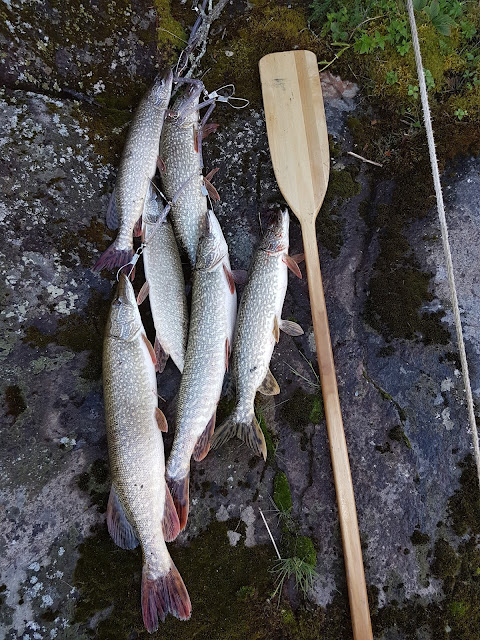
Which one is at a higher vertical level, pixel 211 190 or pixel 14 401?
pixel 211 190

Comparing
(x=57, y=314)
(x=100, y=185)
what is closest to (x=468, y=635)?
(x=57, y=314)

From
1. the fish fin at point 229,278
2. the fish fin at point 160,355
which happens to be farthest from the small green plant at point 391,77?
the fish fin at point 160,355

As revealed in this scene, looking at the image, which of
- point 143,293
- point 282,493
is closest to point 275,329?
point 143,293

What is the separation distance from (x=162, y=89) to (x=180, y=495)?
2.77 meters

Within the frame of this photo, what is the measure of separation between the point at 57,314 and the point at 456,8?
12.3 feet

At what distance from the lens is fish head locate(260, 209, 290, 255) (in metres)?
2.81

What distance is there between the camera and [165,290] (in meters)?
2.82

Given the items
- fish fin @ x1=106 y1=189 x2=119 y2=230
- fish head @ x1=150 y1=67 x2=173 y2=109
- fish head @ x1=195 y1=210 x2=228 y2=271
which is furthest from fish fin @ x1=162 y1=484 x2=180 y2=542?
fish head @ x1=150 y1=67 x2=173 y2=109

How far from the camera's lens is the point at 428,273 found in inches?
116

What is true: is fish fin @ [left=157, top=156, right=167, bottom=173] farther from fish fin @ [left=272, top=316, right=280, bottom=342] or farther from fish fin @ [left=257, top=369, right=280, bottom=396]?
fish fin @ [left=257, top=369, right=280, bottom=396]

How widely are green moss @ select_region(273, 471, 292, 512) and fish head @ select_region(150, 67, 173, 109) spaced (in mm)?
2701

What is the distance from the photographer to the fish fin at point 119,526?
249 cm

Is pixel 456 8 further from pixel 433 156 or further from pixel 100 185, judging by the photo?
pixel 100 185

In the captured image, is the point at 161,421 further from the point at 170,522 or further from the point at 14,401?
the point at 14,401
